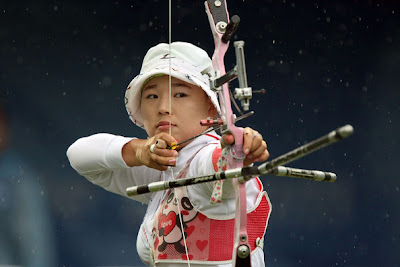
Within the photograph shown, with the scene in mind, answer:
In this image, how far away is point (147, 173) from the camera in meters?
1.23

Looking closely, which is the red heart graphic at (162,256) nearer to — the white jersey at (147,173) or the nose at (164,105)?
the white jersey at (147,173)

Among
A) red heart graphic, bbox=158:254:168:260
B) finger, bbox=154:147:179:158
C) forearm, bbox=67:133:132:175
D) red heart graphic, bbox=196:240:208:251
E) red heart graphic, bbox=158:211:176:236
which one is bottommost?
red heart graphic, bbox=158:254:168:260

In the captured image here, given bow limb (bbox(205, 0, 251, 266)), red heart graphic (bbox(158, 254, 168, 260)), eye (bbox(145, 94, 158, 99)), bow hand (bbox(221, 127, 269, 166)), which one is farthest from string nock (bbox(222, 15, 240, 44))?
red heart graphic (bbox(158, 254, 168, 260))

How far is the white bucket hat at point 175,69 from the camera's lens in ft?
3.76

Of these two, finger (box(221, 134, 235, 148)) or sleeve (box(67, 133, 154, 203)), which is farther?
sleeve (box(67, 133, 154, 203))

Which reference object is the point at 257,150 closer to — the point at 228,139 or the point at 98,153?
the point at 228,139

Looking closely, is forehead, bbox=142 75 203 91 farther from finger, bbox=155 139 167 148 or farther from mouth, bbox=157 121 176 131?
finger, bbox=155 139 167 148

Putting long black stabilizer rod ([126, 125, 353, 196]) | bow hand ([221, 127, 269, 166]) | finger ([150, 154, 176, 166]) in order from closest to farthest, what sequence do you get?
long black stabilizer rod ([126, 125, 353, 196]) < bow hand ([221, 127, 269, 166]) < finger ([150, 154, 176, 166])

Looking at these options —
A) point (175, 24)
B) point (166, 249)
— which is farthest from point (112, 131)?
point (166, 249)

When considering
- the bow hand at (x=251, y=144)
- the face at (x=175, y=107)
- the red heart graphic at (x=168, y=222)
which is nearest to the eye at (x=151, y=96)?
the face at (x=175, y=107)

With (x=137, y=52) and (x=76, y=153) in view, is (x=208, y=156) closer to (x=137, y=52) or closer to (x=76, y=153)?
(x=76, y=153)

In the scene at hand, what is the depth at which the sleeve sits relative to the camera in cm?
112

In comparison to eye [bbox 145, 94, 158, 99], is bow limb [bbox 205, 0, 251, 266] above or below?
below

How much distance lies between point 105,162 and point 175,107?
5.9 inches
